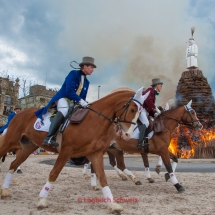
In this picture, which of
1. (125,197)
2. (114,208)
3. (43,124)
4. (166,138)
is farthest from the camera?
(166,138)

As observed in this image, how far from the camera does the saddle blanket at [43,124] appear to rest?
5.80m

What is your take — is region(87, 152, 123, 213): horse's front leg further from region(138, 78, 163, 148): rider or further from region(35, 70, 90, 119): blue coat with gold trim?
region(138, 78, 163, 148): rider

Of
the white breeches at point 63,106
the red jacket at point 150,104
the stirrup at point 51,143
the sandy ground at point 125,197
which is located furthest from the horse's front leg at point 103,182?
the red jacket at point 150,104

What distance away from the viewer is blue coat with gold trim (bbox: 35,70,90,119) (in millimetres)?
5590

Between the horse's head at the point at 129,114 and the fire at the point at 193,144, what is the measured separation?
20.8m

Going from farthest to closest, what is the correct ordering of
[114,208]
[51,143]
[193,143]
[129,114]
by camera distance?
[193,143], [51,143], [129,114], [114,208]

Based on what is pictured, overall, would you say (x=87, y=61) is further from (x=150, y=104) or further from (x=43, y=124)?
(x=150, y=104)

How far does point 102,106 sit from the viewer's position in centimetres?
542

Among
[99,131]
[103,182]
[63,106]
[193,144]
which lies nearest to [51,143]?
[63,106]

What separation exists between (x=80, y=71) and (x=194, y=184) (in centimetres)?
514

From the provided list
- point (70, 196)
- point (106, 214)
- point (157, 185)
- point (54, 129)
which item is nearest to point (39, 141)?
point (54, 129)

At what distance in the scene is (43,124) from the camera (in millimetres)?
5871

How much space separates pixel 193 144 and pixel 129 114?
2228cm

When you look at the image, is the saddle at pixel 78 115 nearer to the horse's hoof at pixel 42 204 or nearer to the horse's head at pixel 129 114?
the horse's head at pixel 129 114
